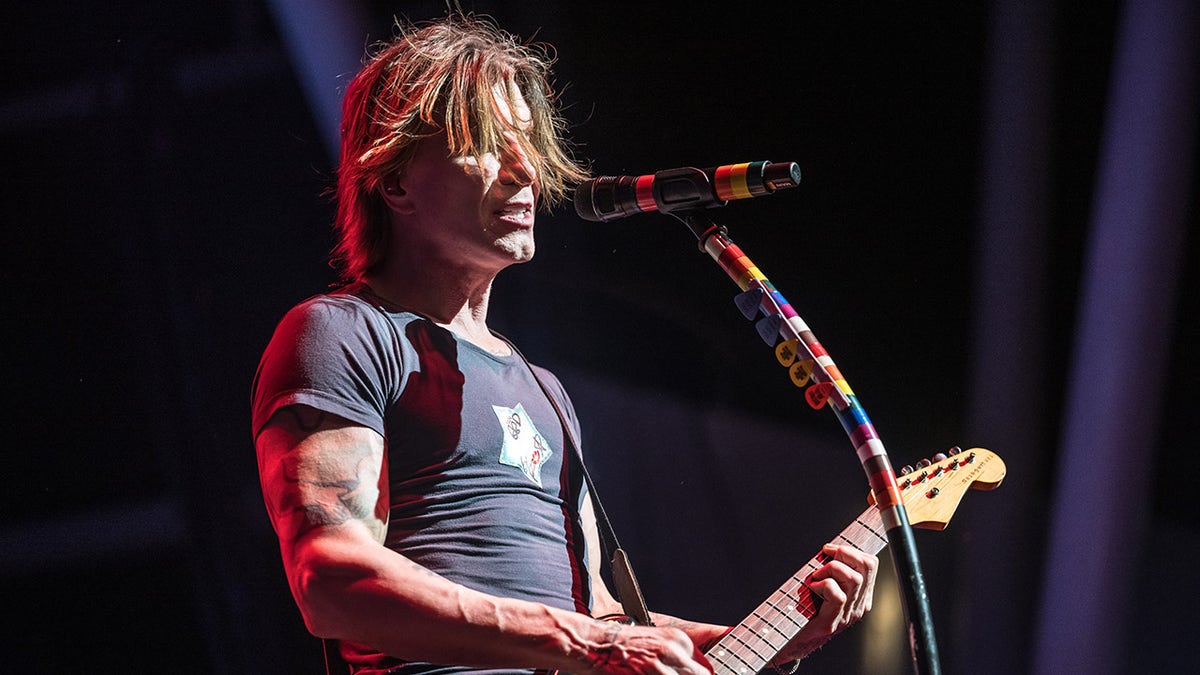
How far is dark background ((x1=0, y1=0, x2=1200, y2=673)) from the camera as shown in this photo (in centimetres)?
221

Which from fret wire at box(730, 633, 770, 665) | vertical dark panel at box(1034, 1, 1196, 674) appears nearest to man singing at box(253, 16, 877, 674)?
fret wire at box(730, 633, 770, 665)

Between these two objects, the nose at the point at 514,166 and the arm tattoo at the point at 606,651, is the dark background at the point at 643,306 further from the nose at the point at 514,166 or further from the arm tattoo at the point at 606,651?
the arm tattoo at the point at 606,651

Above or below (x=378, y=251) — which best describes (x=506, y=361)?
below

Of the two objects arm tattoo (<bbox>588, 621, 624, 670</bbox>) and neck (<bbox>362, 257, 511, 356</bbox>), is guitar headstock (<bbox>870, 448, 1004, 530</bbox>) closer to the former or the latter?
arm tattoo (<bbox>588, 621, 624, 670</bbox>)

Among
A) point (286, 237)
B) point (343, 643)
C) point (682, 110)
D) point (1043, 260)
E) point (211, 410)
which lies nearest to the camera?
point (343, 643)

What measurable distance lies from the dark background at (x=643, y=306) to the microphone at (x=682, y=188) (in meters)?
1.10

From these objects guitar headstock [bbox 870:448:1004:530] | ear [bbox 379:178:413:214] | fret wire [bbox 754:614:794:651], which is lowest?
fret wire [bbox 754:614:794:651]

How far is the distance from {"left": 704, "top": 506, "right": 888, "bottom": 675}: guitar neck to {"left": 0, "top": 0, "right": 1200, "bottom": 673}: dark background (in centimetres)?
93

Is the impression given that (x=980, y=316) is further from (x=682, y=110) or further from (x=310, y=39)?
(x=310, y=39)

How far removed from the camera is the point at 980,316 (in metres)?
2.90

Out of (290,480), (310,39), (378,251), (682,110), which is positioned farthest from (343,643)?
(682,110)

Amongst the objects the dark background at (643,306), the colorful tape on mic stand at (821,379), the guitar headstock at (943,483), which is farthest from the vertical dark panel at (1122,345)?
the colorful tape on mic stand at (821,379)

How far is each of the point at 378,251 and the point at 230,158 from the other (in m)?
0.67

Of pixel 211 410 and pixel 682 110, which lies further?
pixel 682 110
